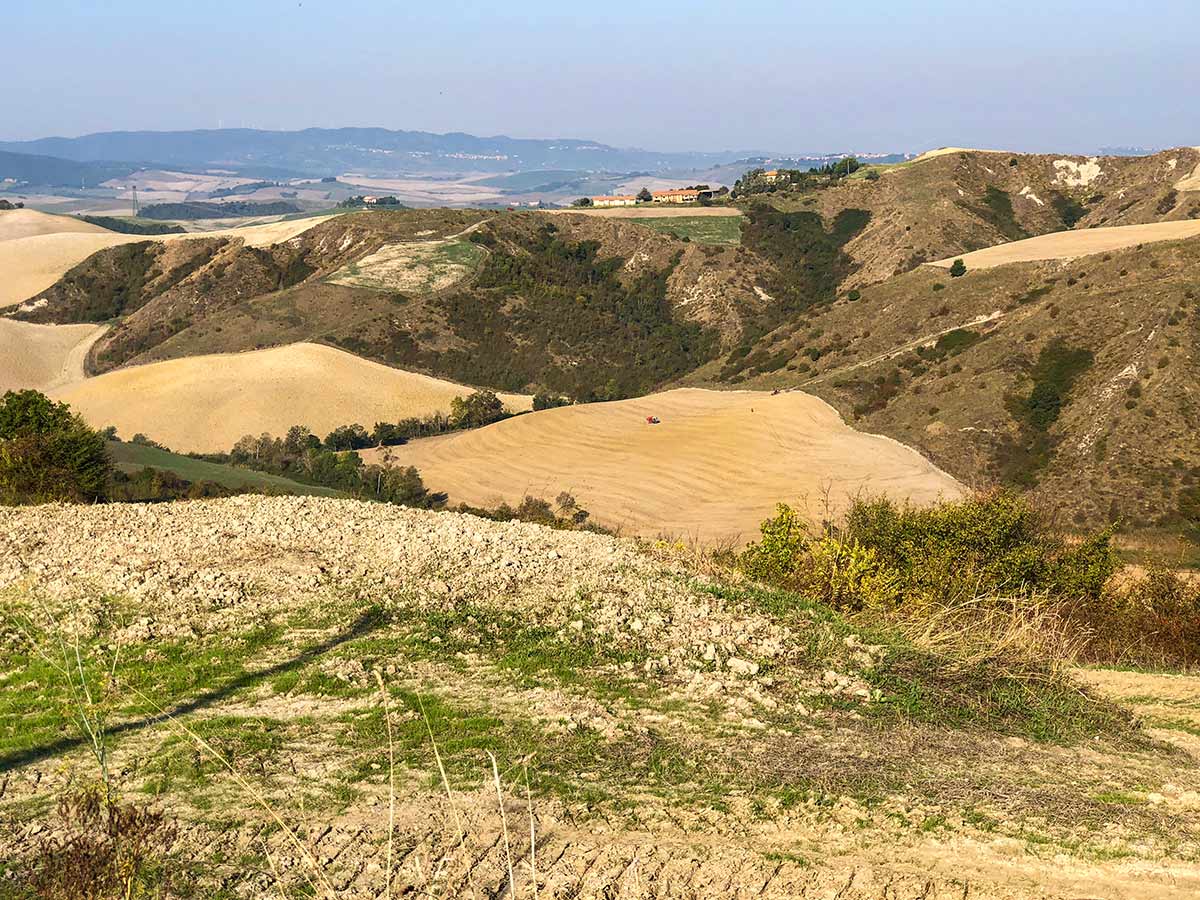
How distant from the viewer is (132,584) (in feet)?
50.5

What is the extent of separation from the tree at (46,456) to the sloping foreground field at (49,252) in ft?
374

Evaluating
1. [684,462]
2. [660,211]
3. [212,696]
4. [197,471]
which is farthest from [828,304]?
[212,696]

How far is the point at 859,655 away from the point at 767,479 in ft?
133

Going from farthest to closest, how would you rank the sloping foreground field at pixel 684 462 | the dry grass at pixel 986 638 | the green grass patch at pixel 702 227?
the green grass patch at pixel 702 227, the sloping foreground field at pixel 684 462, the dry grass at pixel 986 638

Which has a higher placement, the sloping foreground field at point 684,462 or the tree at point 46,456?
the tree at point 46,456

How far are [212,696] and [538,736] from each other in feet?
14.5

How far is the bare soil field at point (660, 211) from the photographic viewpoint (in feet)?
447

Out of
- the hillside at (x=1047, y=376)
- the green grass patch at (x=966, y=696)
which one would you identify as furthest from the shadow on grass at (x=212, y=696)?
the hillside at (x=1047, y=376)

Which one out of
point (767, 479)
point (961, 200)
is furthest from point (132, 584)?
point (961, 200)

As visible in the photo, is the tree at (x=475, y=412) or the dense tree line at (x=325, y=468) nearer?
the dense tree line at (x=325, y=468)

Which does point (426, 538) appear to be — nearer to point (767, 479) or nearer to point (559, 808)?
point (559, 808)

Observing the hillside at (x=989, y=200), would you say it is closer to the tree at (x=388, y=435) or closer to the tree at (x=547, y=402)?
the tree at (x=547, y=402)

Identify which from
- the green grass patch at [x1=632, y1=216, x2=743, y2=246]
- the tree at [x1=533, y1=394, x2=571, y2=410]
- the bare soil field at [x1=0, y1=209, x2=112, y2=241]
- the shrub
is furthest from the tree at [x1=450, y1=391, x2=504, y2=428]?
the bare soil field at [x1=0, y1=209, x2=112, y2=241]

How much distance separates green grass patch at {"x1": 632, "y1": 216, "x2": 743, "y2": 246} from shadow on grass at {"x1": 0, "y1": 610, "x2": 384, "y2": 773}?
116 metres
